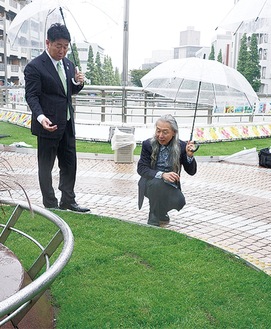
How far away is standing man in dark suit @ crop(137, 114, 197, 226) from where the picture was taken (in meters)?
5.15

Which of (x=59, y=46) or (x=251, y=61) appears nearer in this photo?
(x=59, y=46)

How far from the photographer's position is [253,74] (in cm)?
5347

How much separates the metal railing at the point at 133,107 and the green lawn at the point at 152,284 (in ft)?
25.9

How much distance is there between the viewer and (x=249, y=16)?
7629 millimetres

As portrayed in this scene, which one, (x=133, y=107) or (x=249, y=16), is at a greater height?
(x=249, y=16)

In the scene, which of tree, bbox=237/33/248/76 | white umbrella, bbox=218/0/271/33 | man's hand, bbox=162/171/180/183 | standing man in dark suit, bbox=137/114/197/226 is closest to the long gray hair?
standing man in dark suit, bbox=137/114/197/226

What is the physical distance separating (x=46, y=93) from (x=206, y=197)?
3087 mm

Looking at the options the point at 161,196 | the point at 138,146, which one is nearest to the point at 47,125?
the point at 161,196

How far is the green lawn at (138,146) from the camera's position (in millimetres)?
11359

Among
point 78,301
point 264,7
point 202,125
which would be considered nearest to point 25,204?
point 78,301

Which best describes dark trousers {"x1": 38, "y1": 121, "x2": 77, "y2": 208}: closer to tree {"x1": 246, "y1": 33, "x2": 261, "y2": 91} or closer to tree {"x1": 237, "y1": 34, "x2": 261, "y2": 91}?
tree {"x1": 237, "y1": 34, "x2": 261, "y2": 91}

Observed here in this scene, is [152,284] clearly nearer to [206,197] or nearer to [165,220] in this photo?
[165,220]

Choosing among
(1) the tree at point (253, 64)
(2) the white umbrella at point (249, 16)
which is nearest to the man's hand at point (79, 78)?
(2) the white umbrella at point (249, 16)

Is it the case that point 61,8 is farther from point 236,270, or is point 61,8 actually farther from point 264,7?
point 236,270
